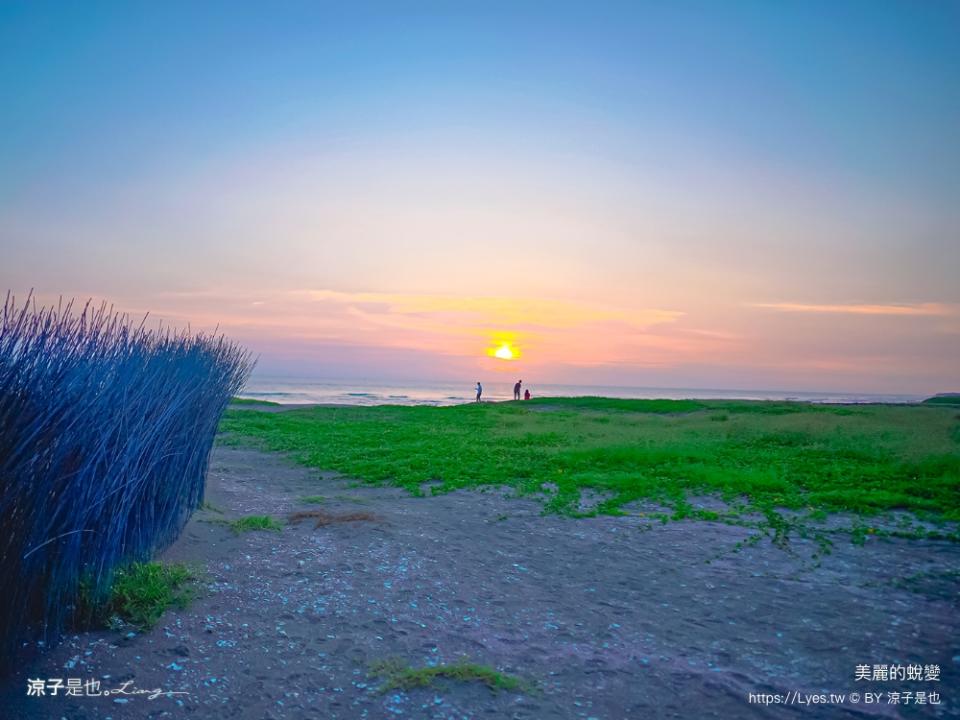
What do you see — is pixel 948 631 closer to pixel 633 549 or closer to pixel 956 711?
pixel 956 711

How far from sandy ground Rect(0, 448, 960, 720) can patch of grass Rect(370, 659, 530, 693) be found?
79 mm

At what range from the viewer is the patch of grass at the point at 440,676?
207 inches

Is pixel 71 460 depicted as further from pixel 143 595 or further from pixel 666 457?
pixel 666 457

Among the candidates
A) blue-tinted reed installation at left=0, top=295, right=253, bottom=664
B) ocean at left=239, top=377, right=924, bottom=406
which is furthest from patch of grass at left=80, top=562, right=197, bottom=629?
ocean at left=239, top=377, right=924, bottom=406

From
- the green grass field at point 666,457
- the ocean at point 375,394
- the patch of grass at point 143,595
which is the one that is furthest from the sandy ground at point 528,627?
the ocean at point 375,394

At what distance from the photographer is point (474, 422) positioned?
28.2 metres

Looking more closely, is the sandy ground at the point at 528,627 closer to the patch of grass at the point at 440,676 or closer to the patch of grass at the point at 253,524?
the patch of grass at the point at 440,676

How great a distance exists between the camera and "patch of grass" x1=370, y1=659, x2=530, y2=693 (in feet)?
17.2

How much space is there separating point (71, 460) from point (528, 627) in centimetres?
458

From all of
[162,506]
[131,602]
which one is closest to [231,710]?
[131,602]

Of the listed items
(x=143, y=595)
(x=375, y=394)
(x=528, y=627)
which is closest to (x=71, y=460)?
(x=143, y=595)

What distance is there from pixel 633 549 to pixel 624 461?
23.1 ft

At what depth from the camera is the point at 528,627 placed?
6.55 m

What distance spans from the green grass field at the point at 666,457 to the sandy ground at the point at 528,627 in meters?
2.50
